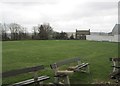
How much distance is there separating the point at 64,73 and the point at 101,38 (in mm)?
63456

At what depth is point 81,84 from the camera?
9.13 meters

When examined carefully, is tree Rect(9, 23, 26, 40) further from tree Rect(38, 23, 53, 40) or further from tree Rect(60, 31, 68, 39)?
tree Rect(60, 31, 68, 39)

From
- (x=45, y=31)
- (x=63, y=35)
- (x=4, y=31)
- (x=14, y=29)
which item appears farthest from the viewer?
(x=63, y=35)

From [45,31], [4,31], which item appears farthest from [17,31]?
[45,31]

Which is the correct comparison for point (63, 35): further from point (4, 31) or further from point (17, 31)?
point (4, 31)

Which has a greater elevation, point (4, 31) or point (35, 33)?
point (4, 31)

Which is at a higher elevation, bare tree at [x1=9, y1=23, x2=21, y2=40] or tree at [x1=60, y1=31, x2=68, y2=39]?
bare tree at [x1=9, y1=23, x2=21, y2=40]

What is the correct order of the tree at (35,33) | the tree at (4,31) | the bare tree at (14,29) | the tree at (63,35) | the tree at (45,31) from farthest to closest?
the tree at (63,35)
the tree at (45,31)
the tree at (35,33)
the bare tree at (14,29)
the tree at (4,31)

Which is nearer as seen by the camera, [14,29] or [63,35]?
[14,29]

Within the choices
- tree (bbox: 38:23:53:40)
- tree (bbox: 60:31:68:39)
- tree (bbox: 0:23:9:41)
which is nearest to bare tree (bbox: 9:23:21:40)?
tree (bbox: 0:23:9:41)

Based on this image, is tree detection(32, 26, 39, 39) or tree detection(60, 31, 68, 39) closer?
tree detection(32, 26, 39, 39)

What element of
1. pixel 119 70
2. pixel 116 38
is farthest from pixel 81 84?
pixel 116 38

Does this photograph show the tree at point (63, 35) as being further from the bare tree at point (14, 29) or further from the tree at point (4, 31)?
the tree at point (4, 31)

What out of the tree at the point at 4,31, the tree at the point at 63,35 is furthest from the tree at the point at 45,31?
the tree at the point at 4,31
